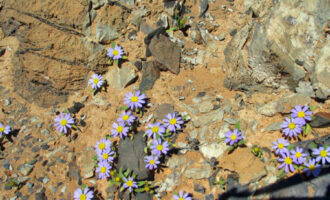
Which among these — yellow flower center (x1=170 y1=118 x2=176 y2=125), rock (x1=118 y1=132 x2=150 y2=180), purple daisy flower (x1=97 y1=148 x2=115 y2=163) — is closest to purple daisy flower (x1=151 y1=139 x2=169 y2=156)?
rock (x1=118 y1=132 x2=150 y2=180)

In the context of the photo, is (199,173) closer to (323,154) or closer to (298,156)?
(298,156)

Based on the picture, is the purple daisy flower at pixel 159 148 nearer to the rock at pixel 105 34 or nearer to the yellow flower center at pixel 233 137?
the yellow flower center at pixel 233 137

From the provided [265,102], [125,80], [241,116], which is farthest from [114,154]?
[265,102]

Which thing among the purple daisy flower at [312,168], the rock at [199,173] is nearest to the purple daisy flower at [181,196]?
the rock at [199,173]

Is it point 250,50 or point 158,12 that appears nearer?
point 250,50

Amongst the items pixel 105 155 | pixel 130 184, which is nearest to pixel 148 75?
pixel 105 155

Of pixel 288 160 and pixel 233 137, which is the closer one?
pixel 288 160

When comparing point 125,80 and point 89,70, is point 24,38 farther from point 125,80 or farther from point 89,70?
point 125,80
